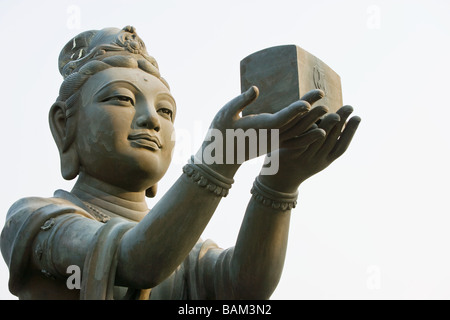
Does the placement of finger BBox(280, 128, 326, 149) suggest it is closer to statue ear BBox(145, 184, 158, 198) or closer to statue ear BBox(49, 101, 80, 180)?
statue ear BBox(145, 184, 158, 198)

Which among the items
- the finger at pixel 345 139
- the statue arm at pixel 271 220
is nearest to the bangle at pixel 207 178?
the statue arm at pixel 271 220

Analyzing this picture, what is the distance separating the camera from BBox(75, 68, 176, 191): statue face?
5590 mm

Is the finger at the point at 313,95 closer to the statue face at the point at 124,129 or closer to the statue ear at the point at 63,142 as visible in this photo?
the statue face at the point at 124,129

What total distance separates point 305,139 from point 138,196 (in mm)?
1731

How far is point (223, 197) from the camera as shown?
4.62 m

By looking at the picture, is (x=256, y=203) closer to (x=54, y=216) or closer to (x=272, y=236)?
(x=272, y=236)

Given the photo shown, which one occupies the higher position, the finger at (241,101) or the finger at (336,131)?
the finger at (241,101)

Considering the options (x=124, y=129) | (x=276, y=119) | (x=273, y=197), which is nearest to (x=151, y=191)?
(x=124, y=129)

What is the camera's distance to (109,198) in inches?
227

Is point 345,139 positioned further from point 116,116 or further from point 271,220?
point 116,116

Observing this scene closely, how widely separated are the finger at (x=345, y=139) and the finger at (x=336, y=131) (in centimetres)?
5

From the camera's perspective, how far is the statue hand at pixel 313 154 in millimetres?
5070

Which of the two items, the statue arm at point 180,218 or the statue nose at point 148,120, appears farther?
the statue nose at point 148,120

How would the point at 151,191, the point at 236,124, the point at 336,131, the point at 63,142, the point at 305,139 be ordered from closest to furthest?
the point at 236,124 → the point at 305,139 → the point at 336,131 → the point at 63,142 → the point at 151,191
